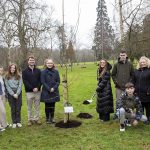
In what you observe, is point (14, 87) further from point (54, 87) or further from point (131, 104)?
point (131, 104)

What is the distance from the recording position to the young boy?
773 cm

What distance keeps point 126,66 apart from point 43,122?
106 inches

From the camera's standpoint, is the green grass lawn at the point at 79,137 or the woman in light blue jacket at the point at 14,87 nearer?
the green grass lawn at the point at 79,137

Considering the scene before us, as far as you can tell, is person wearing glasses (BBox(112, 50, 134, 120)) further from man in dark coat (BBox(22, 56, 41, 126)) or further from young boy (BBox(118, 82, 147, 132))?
man in dark coat (BBox(22, 56, 41, 126))

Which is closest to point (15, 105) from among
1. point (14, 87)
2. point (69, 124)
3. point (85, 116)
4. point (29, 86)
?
point (14, 87)

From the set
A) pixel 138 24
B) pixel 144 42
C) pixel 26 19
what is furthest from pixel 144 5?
pixel 26 19

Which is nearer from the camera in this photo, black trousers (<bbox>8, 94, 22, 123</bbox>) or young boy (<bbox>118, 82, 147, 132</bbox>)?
young boy (<bbox>118, 82, 147, 132</bbox>)

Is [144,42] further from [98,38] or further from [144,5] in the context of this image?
[98,38]

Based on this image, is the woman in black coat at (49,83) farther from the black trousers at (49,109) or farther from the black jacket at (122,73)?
the black jacket at (122,73)

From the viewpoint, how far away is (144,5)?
65.8ft

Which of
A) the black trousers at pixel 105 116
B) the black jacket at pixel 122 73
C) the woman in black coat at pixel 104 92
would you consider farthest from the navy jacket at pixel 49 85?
the black jacket at pixel 122 73

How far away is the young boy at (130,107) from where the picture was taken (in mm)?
7730

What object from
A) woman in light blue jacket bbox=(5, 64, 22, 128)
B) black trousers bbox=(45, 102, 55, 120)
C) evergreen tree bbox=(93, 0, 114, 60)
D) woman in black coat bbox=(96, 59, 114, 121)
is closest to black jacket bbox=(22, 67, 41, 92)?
woman in light blue jacket bbox=(5, 64, 22, 128)

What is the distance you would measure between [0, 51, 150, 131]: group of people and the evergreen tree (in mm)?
48598
